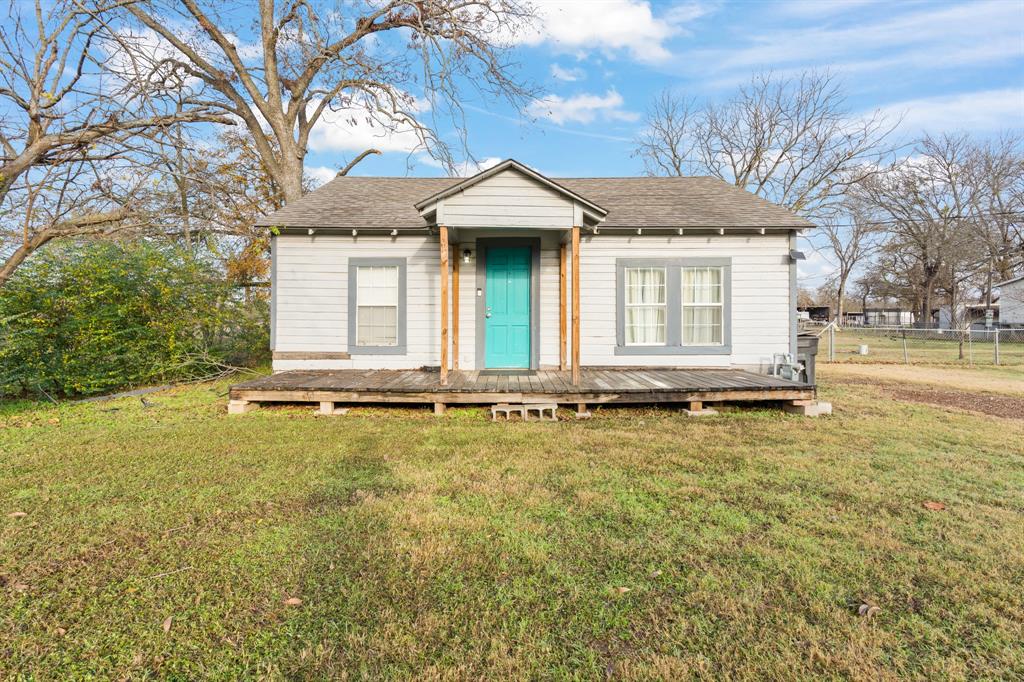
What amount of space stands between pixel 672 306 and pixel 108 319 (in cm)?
1027

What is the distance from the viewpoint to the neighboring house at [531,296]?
856 cm

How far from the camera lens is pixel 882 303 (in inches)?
2650

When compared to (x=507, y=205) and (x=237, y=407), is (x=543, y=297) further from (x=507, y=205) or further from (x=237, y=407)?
(x=237, y=407)

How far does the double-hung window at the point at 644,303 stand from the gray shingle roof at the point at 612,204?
0.96m

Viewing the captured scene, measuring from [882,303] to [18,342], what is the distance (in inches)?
3441

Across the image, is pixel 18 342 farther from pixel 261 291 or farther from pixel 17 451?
pixel 261 291

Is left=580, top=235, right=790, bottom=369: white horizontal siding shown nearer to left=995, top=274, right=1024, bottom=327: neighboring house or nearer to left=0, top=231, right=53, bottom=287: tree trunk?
left=0, top=231, right=53, bottom=287: tree trunk

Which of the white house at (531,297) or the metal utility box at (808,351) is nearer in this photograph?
the metal utility box at (808,351)

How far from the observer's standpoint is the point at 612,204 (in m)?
9.48

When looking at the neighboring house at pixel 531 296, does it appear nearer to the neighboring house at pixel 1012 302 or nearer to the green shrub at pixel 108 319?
the green shrub at pixel 108 319

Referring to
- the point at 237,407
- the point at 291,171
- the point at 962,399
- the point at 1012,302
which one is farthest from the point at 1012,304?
the point at 237,407

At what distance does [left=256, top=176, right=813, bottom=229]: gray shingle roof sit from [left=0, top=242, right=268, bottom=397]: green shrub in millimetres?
2280

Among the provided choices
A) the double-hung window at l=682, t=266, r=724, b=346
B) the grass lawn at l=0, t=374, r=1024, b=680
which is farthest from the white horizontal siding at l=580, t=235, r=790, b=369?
the grass lawn at l=0, t=374, r=1024, b=680

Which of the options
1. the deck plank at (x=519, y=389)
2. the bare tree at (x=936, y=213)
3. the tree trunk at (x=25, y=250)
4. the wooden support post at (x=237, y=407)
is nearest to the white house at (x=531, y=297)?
the deck plank at (x=519, y=389)
